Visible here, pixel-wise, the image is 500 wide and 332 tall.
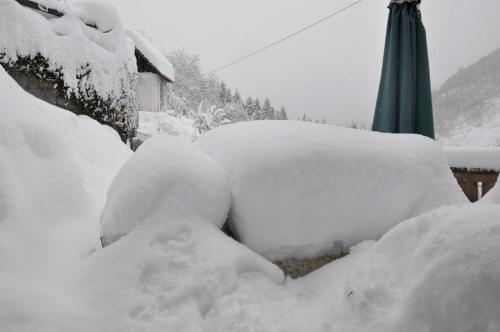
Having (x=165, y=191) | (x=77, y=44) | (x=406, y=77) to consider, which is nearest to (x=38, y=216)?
(x=165, y=191)

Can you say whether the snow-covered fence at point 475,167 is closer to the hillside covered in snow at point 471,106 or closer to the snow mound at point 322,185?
the hillside covered in snow at point 471,106

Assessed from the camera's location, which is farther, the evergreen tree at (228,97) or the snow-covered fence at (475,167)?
the evergreen tree at (228,97)

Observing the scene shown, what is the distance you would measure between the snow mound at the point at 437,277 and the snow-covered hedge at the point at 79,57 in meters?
4.94

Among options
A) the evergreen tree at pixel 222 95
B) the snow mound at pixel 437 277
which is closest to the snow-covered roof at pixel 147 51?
the snow mound at pixel 437 277

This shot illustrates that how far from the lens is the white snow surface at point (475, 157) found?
8.89ft

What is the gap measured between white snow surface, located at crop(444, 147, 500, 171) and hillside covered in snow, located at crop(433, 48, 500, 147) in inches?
31.8

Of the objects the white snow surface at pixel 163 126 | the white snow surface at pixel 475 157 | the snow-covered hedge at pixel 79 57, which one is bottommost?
the white snow surface at pixel 475 157

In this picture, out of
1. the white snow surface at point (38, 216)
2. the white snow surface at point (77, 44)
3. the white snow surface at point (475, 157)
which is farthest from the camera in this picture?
the white snow surface at point (77, 44)

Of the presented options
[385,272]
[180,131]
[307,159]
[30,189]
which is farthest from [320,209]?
[180,131]

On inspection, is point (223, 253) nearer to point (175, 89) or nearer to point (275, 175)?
point (275, 175)

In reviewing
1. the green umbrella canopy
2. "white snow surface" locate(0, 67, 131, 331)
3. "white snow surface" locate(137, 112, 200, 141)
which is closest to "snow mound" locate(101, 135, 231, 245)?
"white snow surface" locate(0, 67, 131, 331)

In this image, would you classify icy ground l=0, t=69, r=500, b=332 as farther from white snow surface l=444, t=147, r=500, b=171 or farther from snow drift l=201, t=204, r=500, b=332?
white snow surface l=444, t=147, r=500, b=171

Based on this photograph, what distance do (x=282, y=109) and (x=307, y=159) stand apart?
30867mm

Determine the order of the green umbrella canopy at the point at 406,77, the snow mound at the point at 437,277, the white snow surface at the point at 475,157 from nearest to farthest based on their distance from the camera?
the snow mound at the point at 437,277
the white snow surface at the point at 475,157
the green umbrella canopy at the point at 406,77
